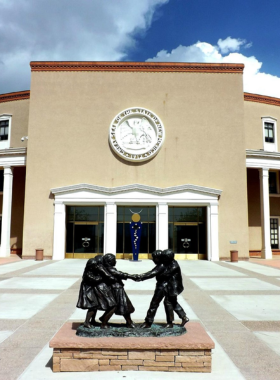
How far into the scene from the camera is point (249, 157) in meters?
26.3

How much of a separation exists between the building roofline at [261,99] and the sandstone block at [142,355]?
1112 inches

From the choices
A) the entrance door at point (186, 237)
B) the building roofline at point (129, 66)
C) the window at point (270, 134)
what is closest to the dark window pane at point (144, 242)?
the entrance door at point (186, 237)

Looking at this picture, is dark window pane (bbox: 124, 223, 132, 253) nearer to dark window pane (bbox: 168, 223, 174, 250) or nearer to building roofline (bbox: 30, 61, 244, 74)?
dark window pane (bbox: 168, 223, 174, 250)

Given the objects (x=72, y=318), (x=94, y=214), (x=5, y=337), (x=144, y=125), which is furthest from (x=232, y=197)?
(x=5, y=337)

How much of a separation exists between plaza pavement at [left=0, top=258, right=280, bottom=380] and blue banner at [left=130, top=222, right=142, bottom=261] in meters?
8.06

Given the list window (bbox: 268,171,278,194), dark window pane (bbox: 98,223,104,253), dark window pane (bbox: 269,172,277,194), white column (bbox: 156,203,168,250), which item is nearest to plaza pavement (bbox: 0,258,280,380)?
white column (bbox: 156,203,168,250)

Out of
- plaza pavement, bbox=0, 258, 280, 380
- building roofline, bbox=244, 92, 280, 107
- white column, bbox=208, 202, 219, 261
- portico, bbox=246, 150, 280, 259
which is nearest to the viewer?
plaza pavement, bbox=0, 258, 280, 380

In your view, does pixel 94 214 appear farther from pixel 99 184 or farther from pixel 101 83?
pixel 101 83

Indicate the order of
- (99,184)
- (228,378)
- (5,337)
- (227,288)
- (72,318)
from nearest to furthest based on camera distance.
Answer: (228,378), (5,337), (72,318), (227,288), (99,184)

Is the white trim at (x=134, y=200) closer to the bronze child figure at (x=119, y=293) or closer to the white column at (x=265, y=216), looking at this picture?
the white column at (x=265, y=216)

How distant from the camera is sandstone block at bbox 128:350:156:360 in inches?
199

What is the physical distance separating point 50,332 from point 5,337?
84 cm

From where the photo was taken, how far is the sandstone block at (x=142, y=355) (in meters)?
5.06

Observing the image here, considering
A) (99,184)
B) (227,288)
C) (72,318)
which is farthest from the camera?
(99,184)
